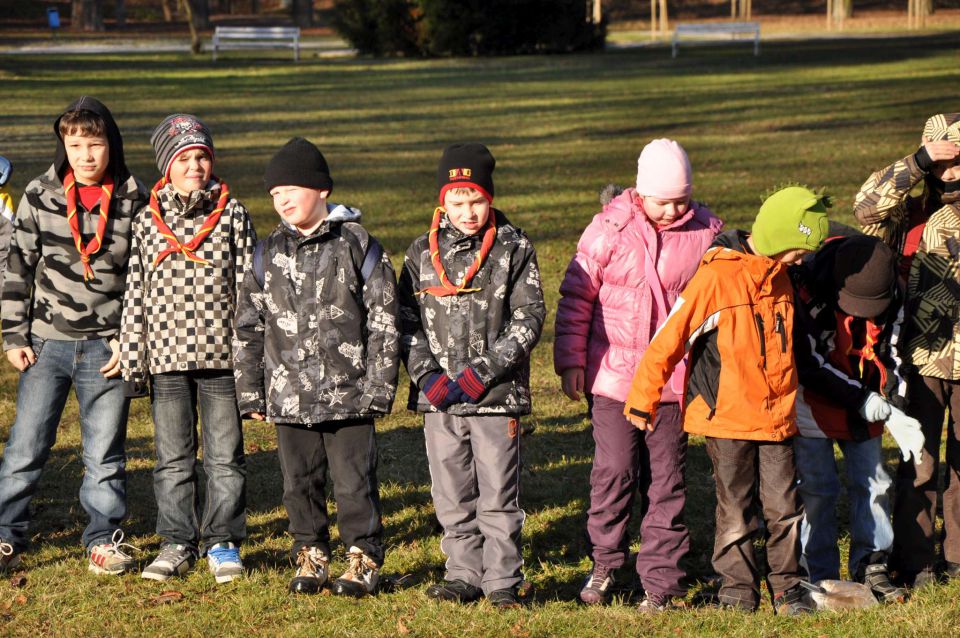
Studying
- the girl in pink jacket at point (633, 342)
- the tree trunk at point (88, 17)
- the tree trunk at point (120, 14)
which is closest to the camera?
the girl in pink jacket at point (633, 342)

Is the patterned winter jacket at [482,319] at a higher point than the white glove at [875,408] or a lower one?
higher

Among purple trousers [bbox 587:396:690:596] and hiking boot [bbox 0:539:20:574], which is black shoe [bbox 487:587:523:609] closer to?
purple trousers [bbox 587:396:690:596]

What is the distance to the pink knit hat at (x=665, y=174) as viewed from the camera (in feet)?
15.8

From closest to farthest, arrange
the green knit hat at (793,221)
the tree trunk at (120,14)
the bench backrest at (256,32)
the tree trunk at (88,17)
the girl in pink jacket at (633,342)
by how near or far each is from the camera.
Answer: the green knit hat at (793,221), the girl in pink jacket at (633,342), the bench backrest at (256,32), the tree trunk at (88,17), the tree trunk at (120,14)

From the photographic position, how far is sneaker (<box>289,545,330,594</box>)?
490cm

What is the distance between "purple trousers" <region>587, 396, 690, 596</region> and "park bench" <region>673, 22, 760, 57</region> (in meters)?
33.9

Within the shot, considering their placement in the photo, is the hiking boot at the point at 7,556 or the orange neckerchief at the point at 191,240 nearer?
the orange neckerchief at the point at 191,240

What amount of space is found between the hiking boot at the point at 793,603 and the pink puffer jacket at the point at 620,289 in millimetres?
852

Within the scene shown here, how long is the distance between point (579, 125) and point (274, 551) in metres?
17.1

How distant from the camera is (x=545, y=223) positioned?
530 inches

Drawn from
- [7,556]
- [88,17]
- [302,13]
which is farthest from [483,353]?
[302,13]

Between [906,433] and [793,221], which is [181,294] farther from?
[906,433]

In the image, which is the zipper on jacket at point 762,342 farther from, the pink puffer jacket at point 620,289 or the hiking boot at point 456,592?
the hiking boot at point 456,592

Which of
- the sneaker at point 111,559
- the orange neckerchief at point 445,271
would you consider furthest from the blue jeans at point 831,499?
the sneaker at point 111,559
